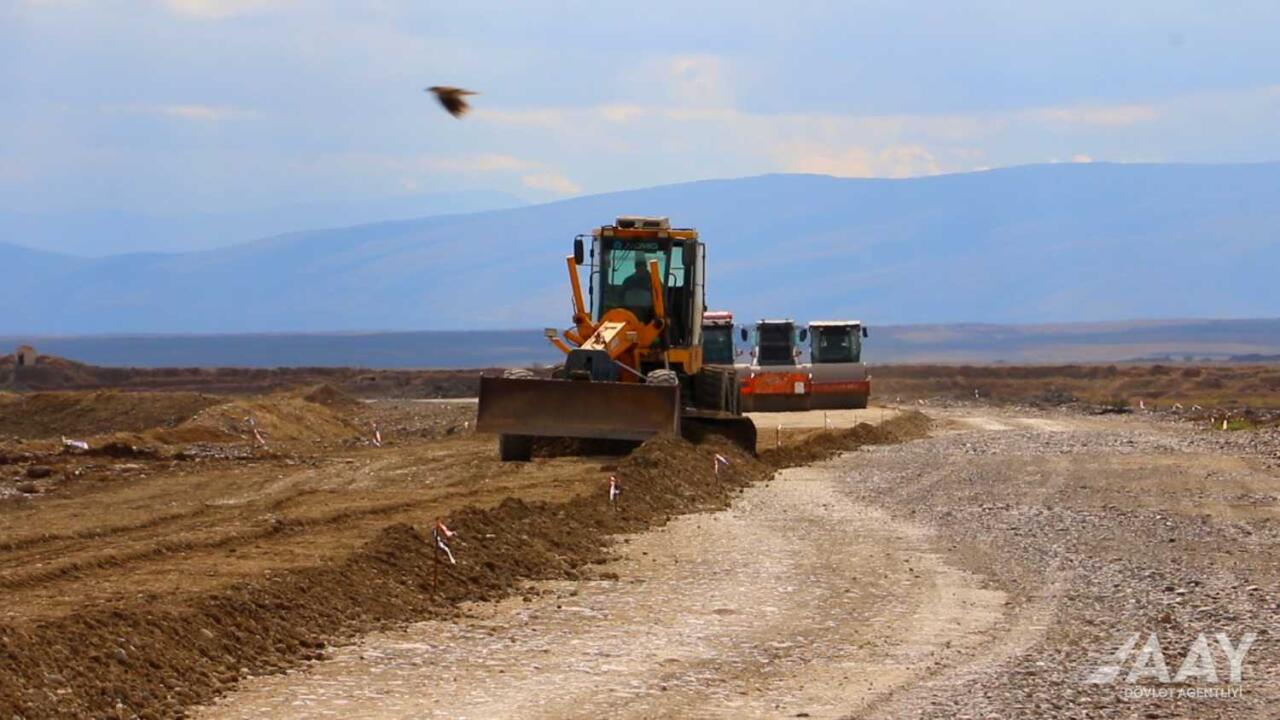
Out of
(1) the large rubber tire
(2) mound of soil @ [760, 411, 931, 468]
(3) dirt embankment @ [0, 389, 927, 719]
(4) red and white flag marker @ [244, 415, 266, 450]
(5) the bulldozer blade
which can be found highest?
(1) the large rubber tire

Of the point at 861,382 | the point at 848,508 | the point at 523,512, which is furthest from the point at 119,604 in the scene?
the point at 861,382

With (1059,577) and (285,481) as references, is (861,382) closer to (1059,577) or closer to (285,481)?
(285,481)

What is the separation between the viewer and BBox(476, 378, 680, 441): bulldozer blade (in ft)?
87.1

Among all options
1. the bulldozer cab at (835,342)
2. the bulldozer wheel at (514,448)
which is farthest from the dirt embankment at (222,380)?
the bulldozer wheel at (514,448)

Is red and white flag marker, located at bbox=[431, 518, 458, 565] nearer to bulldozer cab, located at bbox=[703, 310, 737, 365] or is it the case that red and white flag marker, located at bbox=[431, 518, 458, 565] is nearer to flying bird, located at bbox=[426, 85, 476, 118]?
flying bird, located at bbox=[426, 85, 476, 118]

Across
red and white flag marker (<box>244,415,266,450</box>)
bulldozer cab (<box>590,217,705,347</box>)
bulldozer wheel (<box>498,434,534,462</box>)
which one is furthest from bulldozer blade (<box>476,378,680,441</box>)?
red and white flag marker (<box>244,415,266,450</box>)

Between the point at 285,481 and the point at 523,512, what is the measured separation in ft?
24.1

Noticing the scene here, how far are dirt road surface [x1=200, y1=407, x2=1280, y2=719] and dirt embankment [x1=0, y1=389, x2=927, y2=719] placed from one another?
1.45ft

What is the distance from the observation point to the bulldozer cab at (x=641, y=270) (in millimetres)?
29641

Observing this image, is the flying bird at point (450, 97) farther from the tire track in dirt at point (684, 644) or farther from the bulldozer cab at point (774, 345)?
the bulldozer cab at point (774, 345)

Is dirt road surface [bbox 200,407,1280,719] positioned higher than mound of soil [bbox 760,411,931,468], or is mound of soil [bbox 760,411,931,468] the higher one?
dirt road surface [bbox 200,407,1280,719]

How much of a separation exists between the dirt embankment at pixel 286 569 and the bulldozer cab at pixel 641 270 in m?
4.16

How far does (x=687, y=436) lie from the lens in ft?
96.7

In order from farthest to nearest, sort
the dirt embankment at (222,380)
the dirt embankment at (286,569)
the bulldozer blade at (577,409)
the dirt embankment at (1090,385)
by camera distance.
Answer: the dirt embankment at (222,380)
the dirt embankment at (1090,385)
the bulldozer blade at (577,409)
the dirt embankment at (286,569)
